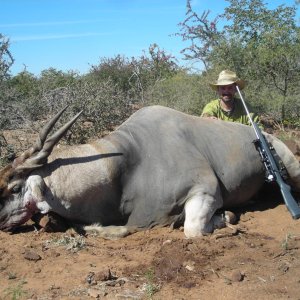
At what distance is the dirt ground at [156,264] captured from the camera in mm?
3326

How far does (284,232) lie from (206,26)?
351 inches

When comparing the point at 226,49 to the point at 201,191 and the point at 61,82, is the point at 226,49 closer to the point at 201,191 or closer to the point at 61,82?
the point at 61,82

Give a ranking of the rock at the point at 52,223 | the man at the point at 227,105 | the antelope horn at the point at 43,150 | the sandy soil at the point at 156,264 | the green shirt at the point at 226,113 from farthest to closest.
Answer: the green shirt at the point at 226,113, the man at the point at 227,105, the rock at the point at 52,223, the antelope horn at the point at 43,150, the sandy soil at the point at 156,264

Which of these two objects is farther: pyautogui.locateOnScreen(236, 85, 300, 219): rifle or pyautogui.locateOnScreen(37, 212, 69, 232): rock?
pyautogui.locateOnScreen(236, 85, 300, 219): rifle

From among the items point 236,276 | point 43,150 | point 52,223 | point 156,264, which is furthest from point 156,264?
point 43,150

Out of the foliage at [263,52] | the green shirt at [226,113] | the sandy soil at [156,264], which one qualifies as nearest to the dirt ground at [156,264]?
the sandy soil at [156,264]

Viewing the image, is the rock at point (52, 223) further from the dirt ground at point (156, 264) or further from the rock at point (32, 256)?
the rock at point (32, 256)

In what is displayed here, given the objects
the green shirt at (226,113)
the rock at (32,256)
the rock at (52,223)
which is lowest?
the rock at (32,256)

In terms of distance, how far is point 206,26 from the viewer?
12531 millimetres

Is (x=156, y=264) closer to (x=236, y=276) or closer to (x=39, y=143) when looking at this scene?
(x=236, y=276)


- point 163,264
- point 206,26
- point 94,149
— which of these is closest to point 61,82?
point 206,26

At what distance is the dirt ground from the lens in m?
3.33

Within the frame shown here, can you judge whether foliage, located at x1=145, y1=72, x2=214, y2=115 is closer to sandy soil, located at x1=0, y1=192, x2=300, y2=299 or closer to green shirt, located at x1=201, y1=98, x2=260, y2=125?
green shirt, located at x1=201, y1=98, x2=260, y2=125

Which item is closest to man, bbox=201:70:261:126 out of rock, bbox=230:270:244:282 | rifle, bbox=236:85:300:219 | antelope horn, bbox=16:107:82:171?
rifle, bbox=236:85:300:219
